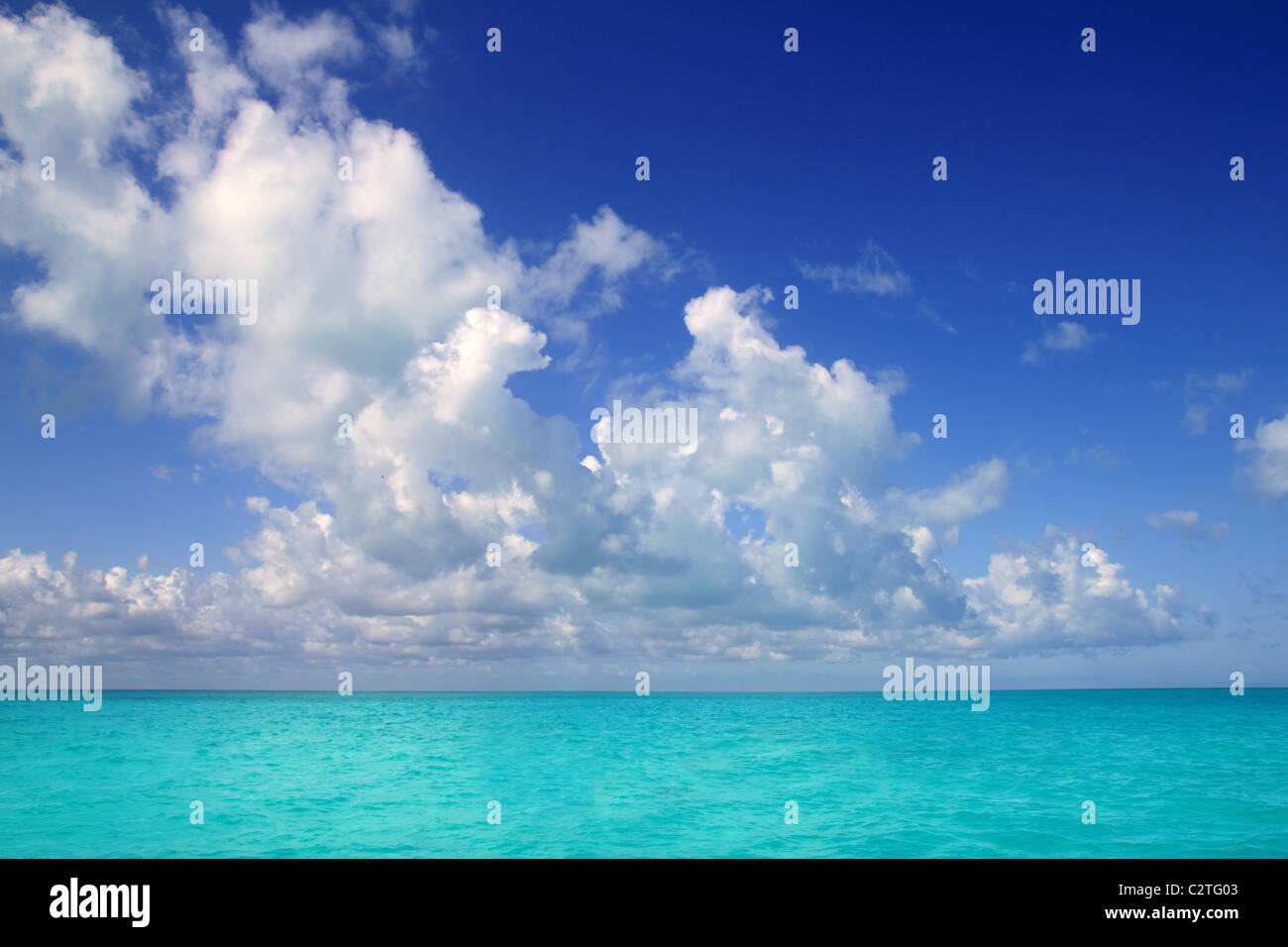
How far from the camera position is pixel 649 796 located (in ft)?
86.0

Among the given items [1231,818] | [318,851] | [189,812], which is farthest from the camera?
[189,812]

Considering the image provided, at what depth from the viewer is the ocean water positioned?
1959cm

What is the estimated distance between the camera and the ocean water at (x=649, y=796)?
771 inches
